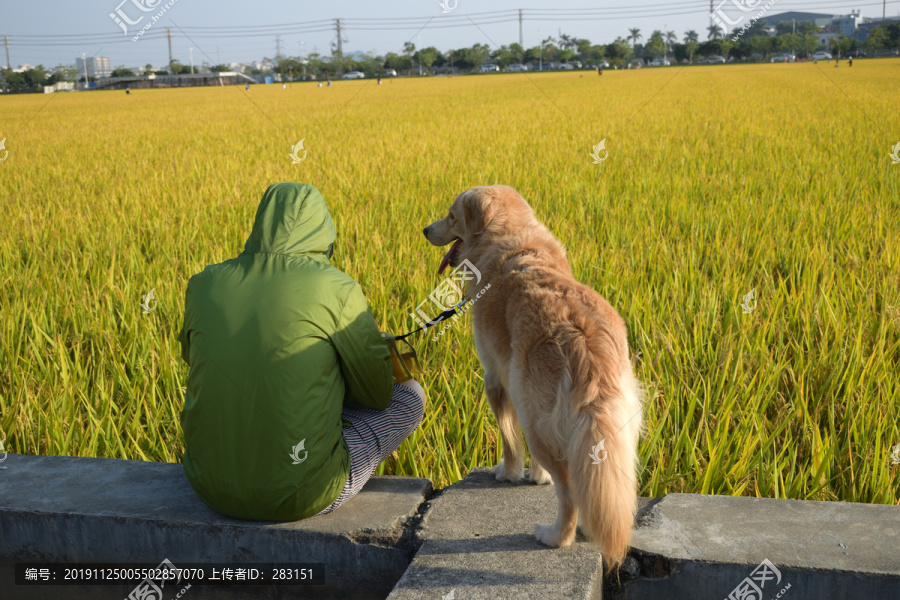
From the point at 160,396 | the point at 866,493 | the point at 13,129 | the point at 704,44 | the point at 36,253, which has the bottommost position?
the point at 866,493

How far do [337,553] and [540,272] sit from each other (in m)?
1.02

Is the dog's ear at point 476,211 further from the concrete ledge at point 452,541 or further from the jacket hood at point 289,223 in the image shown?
the concrete ledge at point 452,541

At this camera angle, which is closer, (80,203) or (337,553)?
(337,553)

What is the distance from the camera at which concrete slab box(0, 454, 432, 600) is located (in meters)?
1.95

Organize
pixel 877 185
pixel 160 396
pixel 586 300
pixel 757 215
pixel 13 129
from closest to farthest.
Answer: pixel 586 300, pixel 160 396, pixel 757 215, pixel 877 185, pixel 13 129

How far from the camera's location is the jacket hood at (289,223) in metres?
1.97

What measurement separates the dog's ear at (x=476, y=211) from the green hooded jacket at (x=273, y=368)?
24.2 inches

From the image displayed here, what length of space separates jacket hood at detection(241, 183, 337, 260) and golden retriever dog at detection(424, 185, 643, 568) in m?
0.57

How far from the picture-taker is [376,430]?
2.26 m

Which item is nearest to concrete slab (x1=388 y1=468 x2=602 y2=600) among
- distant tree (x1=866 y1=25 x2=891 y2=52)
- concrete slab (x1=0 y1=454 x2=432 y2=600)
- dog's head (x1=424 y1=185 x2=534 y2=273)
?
concrete slab (x1=0 y1=454 x2=432 y2=600)

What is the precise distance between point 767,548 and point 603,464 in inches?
22.9

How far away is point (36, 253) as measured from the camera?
200 inches

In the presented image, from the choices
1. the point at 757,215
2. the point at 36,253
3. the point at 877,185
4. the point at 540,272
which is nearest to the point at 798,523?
the point at 540,272

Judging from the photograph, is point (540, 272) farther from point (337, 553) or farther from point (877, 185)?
point (877, 185)
